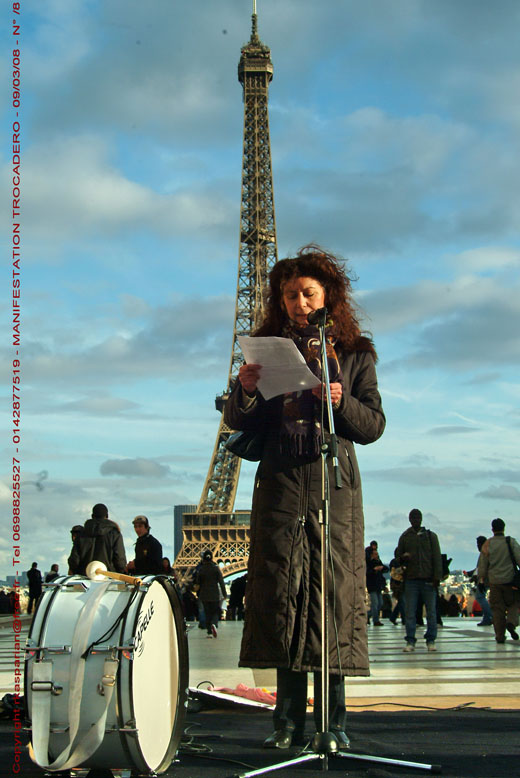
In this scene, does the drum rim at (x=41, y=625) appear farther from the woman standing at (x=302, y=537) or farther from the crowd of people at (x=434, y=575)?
the crowd of people at (x=434, y=575)

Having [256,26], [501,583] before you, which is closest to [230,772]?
[501,583]

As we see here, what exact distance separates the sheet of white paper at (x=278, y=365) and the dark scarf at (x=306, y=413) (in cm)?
14

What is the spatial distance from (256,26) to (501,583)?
54776 mm

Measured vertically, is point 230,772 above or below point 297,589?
below

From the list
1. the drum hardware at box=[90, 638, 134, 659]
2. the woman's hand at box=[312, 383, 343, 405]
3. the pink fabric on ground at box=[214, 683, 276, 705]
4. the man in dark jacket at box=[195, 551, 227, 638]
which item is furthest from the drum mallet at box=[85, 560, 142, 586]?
the man in dark jacket at box=[195, 551, 227, 638]

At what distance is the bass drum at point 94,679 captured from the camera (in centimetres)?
278

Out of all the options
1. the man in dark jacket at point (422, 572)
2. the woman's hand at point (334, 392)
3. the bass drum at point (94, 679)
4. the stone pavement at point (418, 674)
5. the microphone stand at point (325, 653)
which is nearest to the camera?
the bass drum at point (94, 679)

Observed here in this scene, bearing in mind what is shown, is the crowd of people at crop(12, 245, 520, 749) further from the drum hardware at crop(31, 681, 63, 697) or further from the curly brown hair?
the drum hardware at crop(31, 681, 63, 697)

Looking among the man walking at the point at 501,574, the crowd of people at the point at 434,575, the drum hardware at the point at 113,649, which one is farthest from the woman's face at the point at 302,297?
the man walking at the point at 501,574

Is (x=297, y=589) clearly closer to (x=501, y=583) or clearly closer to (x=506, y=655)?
(x=506, y=655)

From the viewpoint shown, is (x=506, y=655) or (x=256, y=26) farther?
(x=256, y=26)

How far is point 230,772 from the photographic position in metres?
3.07

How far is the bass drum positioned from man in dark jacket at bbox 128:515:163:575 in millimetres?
6483

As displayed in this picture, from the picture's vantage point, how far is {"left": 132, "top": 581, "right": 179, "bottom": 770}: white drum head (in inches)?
112
